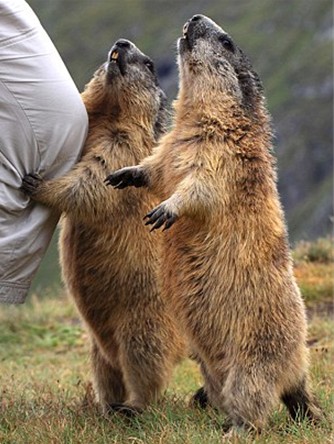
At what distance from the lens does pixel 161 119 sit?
8.59 m

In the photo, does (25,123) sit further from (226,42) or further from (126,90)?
(226,42)

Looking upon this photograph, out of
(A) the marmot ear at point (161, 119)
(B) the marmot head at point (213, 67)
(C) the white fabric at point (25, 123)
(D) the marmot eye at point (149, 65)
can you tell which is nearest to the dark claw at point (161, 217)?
(C) the white fabric at point (25, 123)

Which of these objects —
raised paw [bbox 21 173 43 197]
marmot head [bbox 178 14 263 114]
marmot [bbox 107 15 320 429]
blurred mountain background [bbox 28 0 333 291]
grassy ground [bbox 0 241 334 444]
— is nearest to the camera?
grassy ground [bbox 0 241 334 444]

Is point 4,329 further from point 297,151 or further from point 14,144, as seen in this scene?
point 297,151

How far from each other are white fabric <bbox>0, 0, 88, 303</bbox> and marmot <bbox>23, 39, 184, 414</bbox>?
0.41m

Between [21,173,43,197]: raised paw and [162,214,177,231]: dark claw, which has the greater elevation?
[21,173,43,197]: raised paw

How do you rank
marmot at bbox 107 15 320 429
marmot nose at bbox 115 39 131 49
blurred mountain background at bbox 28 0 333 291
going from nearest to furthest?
1. marmot at bbox 107 15 320 429
2. marmot nose at bbox 115 39 131 49
3. blurred mountain background at bbox 28 0 333 291

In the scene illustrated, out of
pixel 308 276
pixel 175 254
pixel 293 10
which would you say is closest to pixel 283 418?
pixel 175 254

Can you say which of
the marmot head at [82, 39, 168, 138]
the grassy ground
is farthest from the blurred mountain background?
the marmot head at [82, 39, 168, 138]

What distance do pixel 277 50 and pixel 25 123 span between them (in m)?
136

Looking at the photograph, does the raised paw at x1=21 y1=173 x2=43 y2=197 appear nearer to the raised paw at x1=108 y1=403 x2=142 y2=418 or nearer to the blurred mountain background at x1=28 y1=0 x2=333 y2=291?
the raised paw at x1=108 y1=403 x2=142 y2=418

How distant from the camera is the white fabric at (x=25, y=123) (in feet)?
23.1

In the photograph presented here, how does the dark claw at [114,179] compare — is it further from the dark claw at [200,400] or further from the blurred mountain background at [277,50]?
the blurred mountain background at [277,50]

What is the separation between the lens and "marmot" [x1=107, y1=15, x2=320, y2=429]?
701 centimetres
